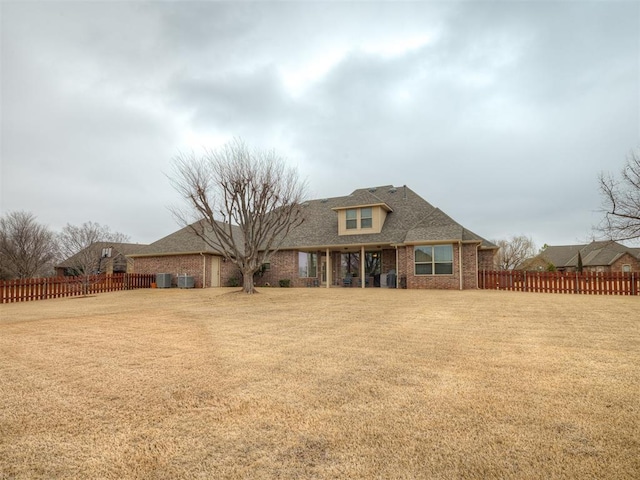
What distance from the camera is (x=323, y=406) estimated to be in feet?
10.5

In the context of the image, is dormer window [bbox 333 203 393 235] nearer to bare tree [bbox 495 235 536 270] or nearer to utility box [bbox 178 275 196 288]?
utility box [bbox 178 275 196 288]

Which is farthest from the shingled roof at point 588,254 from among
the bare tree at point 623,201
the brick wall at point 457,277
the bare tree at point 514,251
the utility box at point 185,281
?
the utility box at point 185,281

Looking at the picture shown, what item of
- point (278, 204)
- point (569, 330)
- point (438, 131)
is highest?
point (438, 131)

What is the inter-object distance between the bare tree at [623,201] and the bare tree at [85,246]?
28.5 metres

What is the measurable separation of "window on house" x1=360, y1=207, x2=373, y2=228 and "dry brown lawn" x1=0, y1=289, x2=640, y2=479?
1660 cm

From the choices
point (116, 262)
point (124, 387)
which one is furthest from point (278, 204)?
point (116, 262)

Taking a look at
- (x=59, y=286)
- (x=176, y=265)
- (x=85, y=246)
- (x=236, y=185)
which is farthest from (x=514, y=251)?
(x=59, y=286)

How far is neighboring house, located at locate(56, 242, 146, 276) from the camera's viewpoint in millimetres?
21962

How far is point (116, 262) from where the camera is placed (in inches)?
1390

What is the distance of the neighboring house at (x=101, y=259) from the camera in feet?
72.1

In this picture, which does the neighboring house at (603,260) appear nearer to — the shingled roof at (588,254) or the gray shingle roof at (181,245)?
the shingled roof at (588,254)

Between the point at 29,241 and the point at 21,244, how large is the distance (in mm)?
981

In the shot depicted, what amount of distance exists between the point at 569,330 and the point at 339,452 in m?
6.53

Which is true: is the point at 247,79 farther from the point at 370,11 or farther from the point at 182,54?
the point at 370,11
